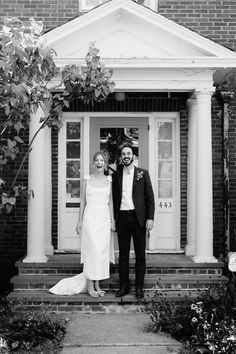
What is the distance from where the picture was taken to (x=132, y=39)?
750 centimetres

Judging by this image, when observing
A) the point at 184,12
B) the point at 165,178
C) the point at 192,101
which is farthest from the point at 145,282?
the point at 184,12

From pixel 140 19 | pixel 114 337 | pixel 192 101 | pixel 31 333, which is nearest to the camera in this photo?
pixel 31 333

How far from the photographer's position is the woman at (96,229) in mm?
6551

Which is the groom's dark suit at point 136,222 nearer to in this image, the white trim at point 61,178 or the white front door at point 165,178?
the white front door at point 165,178

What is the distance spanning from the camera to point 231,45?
8727mm

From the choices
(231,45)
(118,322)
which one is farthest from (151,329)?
(231,45)

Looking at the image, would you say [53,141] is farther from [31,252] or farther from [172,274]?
[172,274]

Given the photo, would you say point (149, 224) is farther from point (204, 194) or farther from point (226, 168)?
point (226, 168)

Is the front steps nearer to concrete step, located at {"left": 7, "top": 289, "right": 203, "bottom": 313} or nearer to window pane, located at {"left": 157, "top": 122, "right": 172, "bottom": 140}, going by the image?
concrete step, located at {"left": 7, "top": 289, "right": 203, "bottom": 313}

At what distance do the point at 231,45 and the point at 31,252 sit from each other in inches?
196

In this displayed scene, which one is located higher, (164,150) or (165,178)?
(164,150)

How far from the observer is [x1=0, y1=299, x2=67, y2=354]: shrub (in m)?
5.03

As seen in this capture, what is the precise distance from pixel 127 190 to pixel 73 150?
2.32m

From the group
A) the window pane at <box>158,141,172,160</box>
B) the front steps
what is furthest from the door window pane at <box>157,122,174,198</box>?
the front steps
